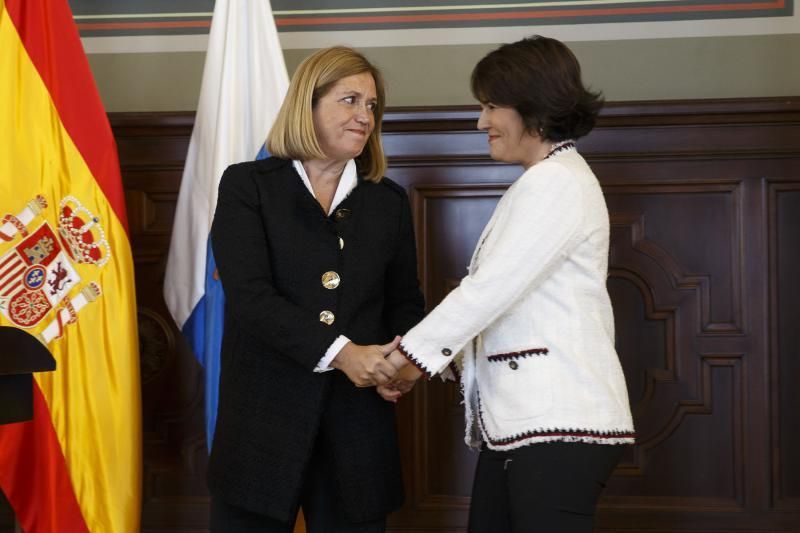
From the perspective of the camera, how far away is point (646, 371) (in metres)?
2.99

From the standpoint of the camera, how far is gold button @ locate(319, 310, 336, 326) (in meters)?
2.01

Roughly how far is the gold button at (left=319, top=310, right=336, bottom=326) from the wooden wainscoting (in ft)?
3.46

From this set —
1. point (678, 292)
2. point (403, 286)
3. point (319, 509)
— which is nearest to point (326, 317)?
point (403, 286)

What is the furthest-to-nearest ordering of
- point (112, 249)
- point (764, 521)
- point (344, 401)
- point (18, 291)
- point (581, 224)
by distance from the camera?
1. point (764, 521)
2. point (112, 249)
3. point (18, 291)
4. point (344, 401)
5. point (581, 224)

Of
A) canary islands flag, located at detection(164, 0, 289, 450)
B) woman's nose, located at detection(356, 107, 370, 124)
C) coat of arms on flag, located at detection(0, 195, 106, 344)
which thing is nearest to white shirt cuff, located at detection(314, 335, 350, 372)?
woman's nose, located at detection(356, 107, 370, 124)

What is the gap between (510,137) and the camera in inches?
76.4

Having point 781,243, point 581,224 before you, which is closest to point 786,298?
point 781,243

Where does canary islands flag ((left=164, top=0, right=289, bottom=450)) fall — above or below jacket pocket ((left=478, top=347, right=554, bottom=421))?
above

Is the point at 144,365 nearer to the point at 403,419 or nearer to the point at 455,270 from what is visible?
the point at 403,419

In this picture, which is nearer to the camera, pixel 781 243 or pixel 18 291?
pixel 18 291

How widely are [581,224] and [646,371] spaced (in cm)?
133

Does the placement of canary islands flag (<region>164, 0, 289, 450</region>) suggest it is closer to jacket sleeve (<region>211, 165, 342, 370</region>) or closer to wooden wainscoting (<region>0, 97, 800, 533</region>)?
wooden wainscoting (<region>0, 97, 800, 533</region>)

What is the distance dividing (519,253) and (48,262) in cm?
140

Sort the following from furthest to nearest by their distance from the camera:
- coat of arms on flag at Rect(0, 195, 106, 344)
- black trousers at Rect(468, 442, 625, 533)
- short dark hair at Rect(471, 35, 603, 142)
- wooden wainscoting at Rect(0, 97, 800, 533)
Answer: wooden wainscoting at Rect(0, 97, 800, 533) < coat of arms on flag at Rect(0, 195, 106, 344) < short dark hair at Rect(471, 35, 603, 142) < black trousers at Rect(468, 442, 625, 533)
